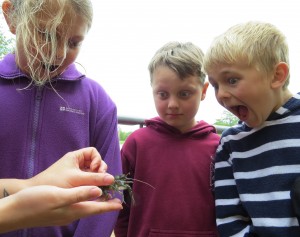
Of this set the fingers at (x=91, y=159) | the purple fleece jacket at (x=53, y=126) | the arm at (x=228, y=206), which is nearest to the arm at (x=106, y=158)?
the purple fleece jacket at (x=53, y=126)

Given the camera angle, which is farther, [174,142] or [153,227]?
[174,142]

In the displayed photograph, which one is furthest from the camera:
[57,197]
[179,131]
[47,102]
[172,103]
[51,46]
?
[179,131]

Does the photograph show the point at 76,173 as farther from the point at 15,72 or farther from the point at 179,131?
the point at 179,131

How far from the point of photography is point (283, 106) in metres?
1.27

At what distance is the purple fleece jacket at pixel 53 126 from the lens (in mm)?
1132

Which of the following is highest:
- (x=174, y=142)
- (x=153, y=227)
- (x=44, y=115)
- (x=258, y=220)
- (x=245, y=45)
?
(x=245, y=45)

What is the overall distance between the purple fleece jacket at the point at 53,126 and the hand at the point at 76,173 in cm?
11

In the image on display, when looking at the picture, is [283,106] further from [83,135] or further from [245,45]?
[83,135]

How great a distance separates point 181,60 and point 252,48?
31cm

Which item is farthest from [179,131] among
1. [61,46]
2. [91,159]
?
[61,46]

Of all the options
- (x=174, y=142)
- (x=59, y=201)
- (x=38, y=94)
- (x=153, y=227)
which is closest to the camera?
(x=59, y=201)

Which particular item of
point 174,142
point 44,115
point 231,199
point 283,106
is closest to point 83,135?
point 44,115

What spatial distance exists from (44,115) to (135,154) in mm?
459

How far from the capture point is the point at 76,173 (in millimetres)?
1012
